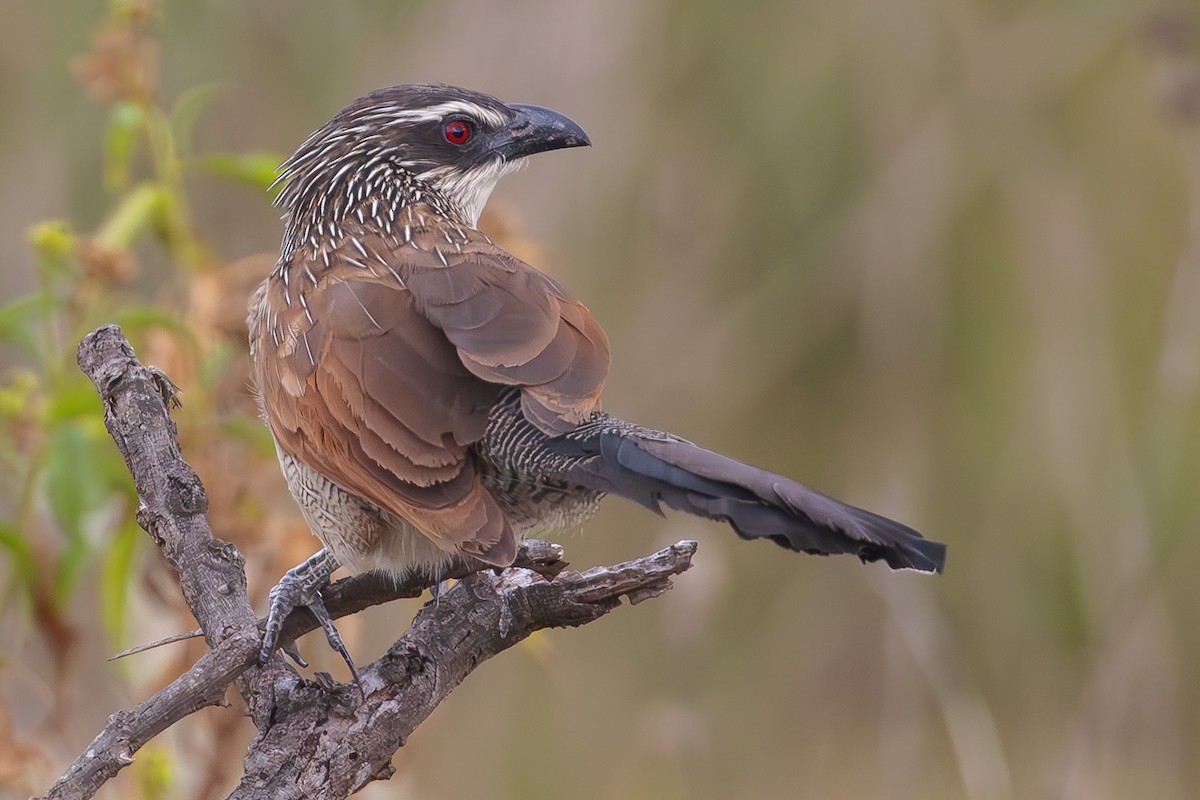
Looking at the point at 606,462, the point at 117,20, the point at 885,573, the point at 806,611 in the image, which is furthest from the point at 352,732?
the point at 806,611

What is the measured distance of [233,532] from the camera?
→ 3002 mm

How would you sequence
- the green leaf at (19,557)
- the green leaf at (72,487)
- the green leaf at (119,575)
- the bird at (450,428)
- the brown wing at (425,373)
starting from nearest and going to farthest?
the bird at (450,428), the brown wing at (425,373), the green leaf at (19,557), the green leaf at (72,487), the green leaf at (119,575)

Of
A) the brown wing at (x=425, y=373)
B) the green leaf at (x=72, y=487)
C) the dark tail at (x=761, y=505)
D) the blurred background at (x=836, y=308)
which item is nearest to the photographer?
the dark tail at (x=761, y=505)

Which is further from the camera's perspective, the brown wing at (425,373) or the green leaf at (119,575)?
the green leaf at (119,575)

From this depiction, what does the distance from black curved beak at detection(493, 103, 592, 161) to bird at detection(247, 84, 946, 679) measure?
0.83 ft

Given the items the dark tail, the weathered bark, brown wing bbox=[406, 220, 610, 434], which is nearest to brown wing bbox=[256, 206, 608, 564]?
brown wing bbox=[406, 220, 610, 434]

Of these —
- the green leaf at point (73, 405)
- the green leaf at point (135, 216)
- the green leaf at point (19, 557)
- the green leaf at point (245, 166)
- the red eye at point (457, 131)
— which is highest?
the red eye at point (457, 131)

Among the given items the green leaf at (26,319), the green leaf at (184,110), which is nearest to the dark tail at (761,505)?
the green leaf at (26,319)

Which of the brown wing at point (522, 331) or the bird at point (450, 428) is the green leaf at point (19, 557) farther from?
the brown wing at point (522, 331)

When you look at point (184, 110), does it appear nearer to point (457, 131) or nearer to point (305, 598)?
point (457, 131)

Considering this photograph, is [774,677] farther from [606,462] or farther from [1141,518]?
[606,462]

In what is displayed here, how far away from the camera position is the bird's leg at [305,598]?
2.21 meters

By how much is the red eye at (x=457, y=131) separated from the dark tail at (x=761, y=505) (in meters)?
1.32

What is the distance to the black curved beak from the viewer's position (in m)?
3.06
